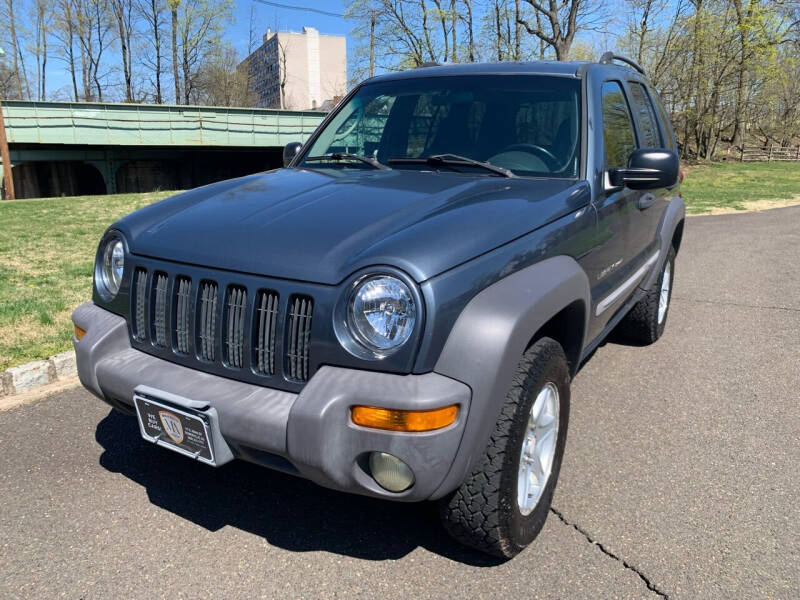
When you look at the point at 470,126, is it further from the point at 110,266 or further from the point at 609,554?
the point at 609,554

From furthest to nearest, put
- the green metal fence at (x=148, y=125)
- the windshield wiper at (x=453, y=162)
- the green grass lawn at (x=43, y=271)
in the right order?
the green metal fence at (x=148, y=125), the green grass lawn at (x=43, y=271), the windshield wiper at (x=453, y=162)

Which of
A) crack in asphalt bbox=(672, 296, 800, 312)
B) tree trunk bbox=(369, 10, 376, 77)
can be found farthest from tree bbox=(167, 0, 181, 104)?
crack in asphalt bbox=(672, 296, 800, 312)

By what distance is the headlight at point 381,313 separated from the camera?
201cm

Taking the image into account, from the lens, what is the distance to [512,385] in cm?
224

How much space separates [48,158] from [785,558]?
28.5m

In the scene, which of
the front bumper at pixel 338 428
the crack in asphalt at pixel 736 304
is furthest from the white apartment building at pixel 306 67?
the front bumper at pixel 338 428

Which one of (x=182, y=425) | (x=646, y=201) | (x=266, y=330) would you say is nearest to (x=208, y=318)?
(x=266, y=330)

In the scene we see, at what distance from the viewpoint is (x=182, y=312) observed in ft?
7.86

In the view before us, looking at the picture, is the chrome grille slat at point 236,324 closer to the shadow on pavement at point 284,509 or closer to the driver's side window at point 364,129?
the shadow on pavement at point 284,509

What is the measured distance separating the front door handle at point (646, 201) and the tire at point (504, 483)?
1.65 m

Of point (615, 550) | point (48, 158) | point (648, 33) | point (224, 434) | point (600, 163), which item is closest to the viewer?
point (224, 434)

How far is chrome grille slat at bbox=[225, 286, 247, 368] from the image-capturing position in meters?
2.24

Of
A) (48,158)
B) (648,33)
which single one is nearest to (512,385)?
(48,158)

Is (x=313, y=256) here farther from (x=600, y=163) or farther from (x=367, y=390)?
(x=600, y=163)
